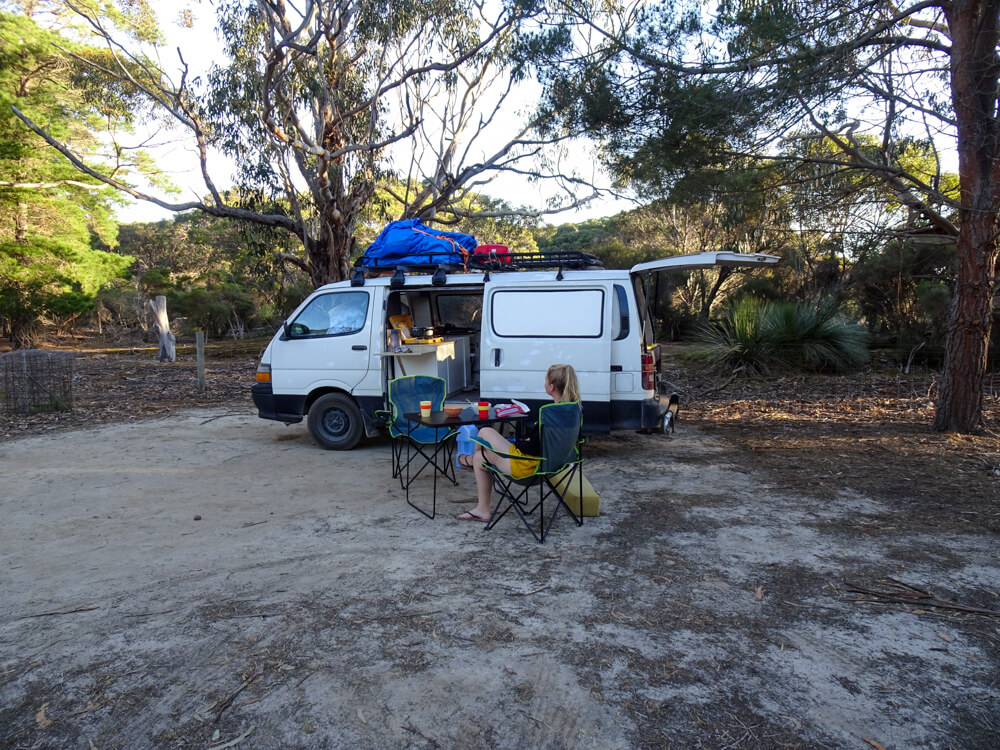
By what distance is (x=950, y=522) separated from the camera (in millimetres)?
4879

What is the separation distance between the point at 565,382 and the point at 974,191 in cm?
564

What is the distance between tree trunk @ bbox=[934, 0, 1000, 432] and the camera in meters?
6.99

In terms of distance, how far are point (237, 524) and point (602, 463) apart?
3657 mm

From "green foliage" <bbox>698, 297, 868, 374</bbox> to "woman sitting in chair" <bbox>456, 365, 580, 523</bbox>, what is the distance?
28.5ft

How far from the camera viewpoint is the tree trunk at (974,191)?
6.99 m

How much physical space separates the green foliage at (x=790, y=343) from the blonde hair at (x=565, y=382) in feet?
28.4

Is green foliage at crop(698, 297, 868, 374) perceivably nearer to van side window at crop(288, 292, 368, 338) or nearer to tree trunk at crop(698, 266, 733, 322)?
tree trunk at crop(698, 266, 733, 322)

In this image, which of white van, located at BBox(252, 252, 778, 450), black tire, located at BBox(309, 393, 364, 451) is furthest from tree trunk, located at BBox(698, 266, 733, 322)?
black tire, located at BBox(309, 393, 364, 451)

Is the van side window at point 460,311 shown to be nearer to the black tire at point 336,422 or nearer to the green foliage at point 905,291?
the black tire at point 336,422

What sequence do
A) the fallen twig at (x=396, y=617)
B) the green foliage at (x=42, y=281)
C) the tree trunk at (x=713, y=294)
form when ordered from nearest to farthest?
the fallen twig at (x=396, y=617)
the tree trunk at (x=713, y=294)
the green foliage at (x=42, y=281)

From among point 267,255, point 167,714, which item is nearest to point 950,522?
point 167,714

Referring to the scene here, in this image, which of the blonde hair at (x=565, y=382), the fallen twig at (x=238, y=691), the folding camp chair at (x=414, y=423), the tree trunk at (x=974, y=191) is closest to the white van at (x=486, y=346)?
the folding camp chair at (x=414, y=423)

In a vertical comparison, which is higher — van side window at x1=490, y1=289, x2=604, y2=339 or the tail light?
van side window at x1=490, y1=289, x2=604, y2=339

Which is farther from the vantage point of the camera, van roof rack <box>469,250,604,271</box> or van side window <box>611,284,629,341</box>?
van roof rack <box>469,250,604,271</box>
